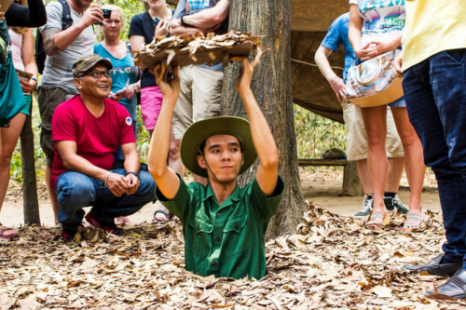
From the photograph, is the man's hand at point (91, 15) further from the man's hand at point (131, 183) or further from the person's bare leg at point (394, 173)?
the person's bare leg at point (394, 173)

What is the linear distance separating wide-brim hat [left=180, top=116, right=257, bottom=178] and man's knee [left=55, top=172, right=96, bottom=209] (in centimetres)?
137

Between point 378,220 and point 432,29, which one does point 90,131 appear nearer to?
point 378,220

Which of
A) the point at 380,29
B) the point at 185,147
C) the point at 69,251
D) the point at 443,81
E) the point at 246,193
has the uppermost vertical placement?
the point at 380,29

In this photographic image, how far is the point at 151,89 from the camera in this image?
15.3 feet

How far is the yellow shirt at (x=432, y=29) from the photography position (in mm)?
2160

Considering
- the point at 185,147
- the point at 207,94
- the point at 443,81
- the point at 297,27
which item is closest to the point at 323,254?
→ the point at 185,147

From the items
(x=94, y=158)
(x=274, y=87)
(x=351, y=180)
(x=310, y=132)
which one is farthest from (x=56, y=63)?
(x=310, y=132)

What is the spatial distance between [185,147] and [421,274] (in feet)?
5.02

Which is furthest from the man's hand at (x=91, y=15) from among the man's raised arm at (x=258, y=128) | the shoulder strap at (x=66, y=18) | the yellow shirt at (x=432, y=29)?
the yellow shirt at (x=432, y=29)

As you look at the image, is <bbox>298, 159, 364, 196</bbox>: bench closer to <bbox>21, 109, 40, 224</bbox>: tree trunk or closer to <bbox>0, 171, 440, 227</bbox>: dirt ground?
<bbox>0, 171, 440, 227</bbox>: dirt ground

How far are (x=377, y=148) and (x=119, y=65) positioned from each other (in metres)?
2.77

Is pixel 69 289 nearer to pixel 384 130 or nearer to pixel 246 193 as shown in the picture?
pixel 246 193

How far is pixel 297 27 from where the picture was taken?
641 centimetres

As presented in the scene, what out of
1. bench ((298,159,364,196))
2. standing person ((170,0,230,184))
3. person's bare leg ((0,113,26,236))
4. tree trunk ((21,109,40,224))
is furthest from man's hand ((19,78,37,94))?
bench ((298,159,364,196))
